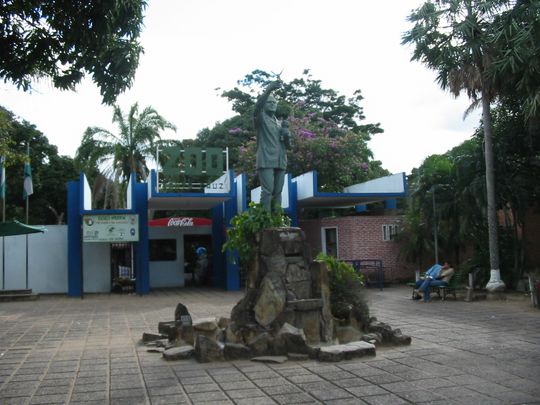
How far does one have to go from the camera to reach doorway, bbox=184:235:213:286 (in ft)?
75.4

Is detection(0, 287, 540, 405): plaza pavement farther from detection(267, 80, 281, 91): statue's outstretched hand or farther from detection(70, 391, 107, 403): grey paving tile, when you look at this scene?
detection(267, 80, 281, 91): statue's outstretched hand

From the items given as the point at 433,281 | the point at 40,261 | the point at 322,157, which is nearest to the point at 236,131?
the point at 322,157

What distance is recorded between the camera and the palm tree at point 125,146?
2730 cm

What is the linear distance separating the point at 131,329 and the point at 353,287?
452cm

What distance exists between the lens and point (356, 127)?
1266 inches

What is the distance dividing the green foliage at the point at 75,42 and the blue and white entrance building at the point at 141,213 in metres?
11.4

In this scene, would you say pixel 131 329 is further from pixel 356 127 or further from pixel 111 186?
pixel 356 127

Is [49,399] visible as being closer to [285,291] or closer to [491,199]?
[285,291]

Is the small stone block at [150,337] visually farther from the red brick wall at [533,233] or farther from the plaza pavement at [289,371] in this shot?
the red brick wall at [533,233]

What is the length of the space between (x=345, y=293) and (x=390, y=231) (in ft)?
39.5

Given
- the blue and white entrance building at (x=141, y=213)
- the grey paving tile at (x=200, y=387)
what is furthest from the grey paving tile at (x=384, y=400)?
the blue and white entrance building at (x=141, y=213)

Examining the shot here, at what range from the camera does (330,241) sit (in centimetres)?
2119

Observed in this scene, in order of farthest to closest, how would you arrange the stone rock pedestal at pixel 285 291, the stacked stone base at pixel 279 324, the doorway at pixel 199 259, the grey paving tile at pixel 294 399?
the doorway at pixel 199 259 < the stone rock pedestal at pixel 285 291 < the stacked stone base at pixel 279 324 < the grey paving tile at pixel 294 399

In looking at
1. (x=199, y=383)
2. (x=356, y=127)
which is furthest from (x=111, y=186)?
(x=199, y=383)
